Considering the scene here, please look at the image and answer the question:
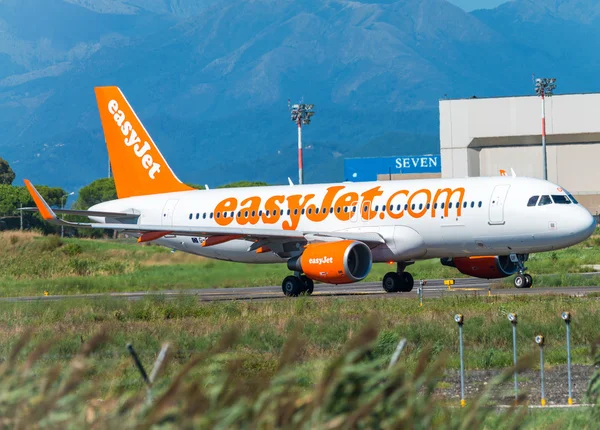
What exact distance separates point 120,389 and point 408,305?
19.9m

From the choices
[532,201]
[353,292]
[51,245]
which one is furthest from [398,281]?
[51,245]

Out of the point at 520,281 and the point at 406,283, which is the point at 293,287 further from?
the point at 520,281

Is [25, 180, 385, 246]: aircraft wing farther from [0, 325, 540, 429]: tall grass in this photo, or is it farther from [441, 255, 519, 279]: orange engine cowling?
[0, 325, 540, 429]: tall grass

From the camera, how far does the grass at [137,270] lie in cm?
3419

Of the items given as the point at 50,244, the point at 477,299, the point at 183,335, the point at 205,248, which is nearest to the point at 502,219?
the point at 477,299

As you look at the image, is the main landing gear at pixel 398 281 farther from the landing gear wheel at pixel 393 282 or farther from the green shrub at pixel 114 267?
the green shrub at pixel 114 267

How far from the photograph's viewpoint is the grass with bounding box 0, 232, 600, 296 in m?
34.2

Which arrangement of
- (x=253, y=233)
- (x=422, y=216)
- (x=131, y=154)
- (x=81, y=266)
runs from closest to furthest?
(x=422, y=216) → (x=253, y=233) → (x=131, y=154) → (x=81, y=266)

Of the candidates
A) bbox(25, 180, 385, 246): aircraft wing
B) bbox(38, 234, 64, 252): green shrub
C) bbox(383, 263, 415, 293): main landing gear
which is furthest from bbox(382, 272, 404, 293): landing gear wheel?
bbox(38, 234, 64, 252): green shrub

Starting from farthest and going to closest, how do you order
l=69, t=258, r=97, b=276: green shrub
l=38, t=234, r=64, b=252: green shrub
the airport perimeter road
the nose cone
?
l=38, t=234, r=64, b=252: green shrub → l=69, t=258, r=97, b=276: green shrub → the nose cone → the airport perimeter road

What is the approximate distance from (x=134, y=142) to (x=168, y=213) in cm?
374

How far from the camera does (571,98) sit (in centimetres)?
12081

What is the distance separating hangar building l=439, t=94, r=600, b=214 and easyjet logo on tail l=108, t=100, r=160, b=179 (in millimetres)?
82141

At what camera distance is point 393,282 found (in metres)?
34.8
